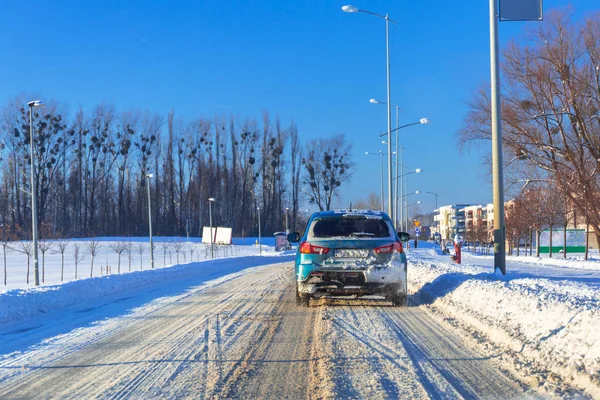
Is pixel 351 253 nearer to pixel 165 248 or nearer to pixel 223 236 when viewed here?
pixel 165 248

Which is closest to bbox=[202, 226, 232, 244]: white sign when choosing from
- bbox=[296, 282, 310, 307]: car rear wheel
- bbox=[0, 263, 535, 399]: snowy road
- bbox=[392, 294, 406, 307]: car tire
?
bbox=[296, 282, 310, 307]: car rear wheel

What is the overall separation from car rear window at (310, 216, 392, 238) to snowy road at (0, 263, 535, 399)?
1421 mm

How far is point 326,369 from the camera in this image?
6410 millimetres

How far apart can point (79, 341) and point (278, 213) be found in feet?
267

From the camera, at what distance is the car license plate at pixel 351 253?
35.8ft

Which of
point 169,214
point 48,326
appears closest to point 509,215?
point 48,326

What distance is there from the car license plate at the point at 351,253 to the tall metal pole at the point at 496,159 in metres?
5.76

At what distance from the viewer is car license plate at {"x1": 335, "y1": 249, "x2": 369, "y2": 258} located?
35.8 ft

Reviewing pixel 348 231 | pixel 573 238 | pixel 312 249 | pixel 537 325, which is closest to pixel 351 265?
pixel 312 249

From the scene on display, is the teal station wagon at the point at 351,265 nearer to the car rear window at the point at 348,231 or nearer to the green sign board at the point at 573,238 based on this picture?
the car rear window at the point at 348,231

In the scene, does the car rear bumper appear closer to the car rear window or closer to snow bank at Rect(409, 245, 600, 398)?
the car rear window

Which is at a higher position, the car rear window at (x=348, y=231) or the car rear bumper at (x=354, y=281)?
the car rear window at (x=348, y=231)

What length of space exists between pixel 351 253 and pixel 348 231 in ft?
3.50

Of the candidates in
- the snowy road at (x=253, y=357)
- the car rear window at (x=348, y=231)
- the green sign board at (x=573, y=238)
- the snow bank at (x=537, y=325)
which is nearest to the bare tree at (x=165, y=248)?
the green sign board at (x=573, y=238)
